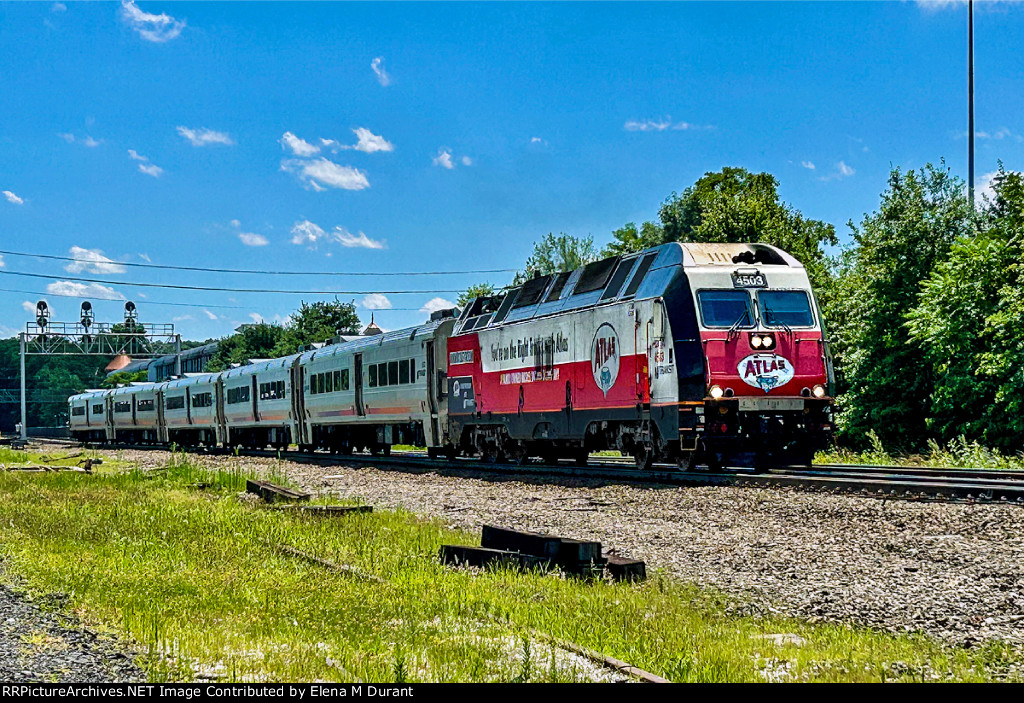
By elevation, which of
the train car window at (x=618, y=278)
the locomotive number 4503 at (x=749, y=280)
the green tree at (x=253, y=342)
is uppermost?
the green tree at (x=253, y=342)

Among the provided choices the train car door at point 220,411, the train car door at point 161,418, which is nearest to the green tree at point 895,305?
the train car door at point 220,411

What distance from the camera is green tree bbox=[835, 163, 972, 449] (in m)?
28.9

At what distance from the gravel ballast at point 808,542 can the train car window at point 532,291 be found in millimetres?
5260

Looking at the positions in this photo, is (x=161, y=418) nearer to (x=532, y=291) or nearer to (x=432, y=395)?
(x=432, y=395)

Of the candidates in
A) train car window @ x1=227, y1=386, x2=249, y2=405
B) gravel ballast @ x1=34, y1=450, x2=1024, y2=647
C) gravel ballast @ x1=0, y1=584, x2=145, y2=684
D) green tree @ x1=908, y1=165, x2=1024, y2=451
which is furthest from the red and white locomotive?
Answer: train car window @ x1=227, y1=386, x2=249, y2=405

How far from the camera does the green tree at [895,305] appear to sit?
94.7 ft

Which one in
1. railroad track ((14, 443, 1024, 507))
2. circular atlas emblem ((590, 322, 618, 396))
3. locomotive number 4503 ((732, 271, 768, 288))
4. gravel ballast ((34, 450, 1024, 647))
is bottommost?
gravel ballast ((34, 450, 1024, 647))

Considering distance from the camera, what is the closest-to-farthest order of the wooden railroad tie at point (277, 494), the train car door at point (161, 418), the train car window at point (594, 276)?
1. the wooden railroad tie at point (277, 494)
2. the train car window at point (594, 276)
3. the train car door at point (161, 418)

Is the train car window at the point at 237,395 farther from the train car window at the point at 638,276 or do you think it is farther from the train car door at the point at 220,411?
the train car window at the point at 638,276

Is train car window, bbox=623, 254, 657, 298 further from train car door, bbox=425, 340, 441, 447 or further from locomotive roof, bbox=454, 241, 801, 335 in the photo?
train car door, bbox=425, 340, 441, 447

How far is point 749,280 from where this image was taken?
1703 centimetres

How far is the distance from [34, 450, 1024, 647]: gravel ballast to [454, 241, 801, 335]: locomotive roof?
345cm

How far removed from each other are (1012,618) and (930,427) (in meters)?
21.2
